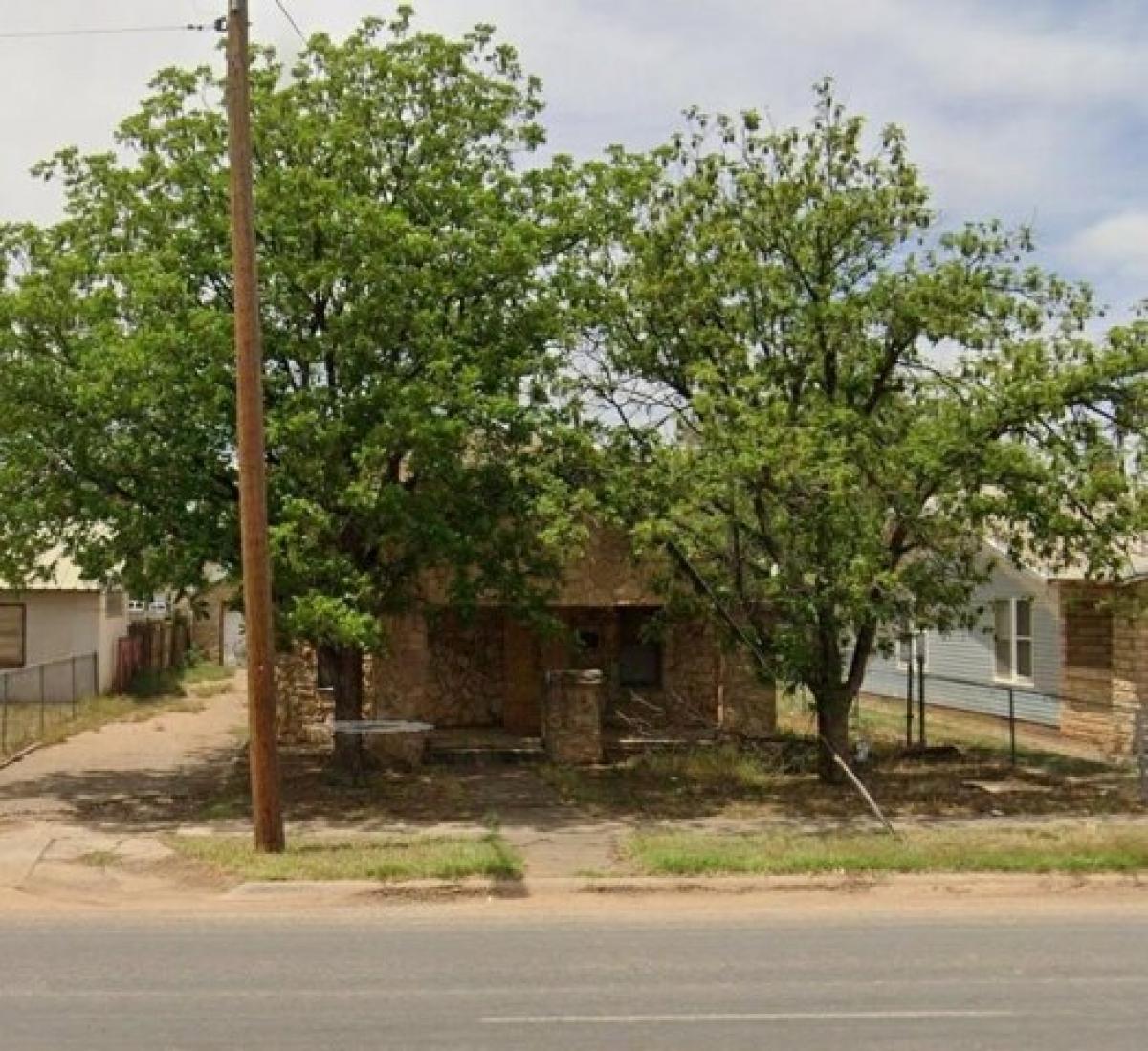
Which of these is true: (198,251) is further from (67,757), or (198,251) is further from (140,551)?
(67,757)

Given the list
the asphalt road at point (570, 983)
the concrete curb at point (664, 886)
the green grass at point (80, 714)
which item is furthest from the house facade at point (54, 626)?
the asphalt road at point (570, 983)

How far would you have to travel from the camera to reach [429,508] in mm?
15680

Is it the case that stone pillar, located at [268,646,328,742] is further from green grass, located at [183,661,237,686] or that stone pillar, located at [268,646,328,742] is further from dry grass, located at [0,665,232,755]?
green grass, located at [183,661,237,686]

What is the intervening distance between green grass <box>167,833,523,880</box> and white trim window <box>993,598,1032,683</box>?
13.9 meters

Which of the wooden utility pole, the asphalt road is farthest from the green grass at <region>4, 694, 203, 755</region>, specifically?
the asphalt road

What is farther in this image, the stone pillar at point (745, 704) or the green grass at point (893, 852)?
the stone pillar at point (745, 704)

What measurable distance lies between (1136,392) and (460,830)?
8.77 metres

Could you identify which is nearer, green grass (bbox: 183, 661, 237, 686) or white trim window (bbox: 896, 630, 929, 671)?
white trim window (bbox: 896, 630, 929, 671)

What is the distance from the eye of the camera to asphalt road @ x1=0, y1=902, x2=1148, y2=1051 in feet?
22.6

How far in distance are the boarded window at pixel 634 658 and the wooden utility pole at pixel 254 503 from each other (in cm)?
1134

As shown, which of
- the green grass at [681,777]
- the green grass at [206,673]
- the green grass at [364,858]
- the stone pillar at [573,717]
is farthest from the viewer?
the green grass at [206,673]

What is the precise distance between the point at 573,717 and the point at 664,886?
8.31m

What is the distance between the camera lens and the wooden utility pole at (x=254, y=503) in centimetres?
1248

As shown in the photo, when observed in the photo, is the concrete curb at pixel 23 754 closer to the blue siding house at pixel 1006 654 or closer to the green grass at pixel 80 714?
the green grass at pixel 80 714
